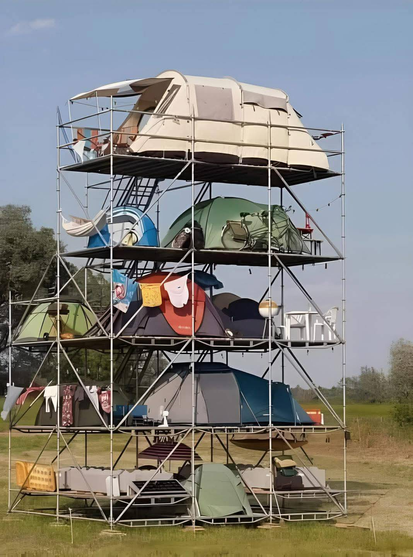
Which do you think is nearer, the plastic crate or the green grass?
the green grass

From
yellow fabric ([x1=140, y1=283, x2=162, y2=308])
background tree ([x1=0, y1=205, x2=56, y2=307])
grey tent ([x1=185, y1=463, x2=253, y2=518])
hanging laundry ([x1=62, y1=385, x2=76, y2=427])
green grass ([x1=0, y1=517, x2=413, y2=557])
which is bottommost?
green grass ([x1=0, y1=517, x2=413, y2=557])

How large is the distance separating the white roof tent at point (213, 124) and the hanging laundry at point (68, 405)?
23.6 feet

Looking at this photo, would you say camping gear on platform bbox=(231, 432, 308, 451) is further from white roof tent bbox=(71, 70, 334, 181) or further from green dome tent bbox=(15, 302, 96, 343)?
white roof tent bbox=(71, 70, 334, 181)

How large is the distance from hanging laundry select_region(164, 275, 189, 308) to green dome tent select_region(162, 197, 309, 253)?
1.71 m

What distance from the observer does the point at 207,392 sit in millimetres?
37938

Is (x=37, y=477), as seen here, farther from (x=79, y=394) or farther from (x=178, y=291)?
(x=178, y=291)

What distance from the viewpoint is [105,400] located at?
36.2 m

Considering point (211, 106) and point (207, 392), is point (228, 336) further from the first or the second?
point (211, 106)

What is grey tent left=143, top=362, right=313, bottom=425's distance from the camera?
3772 cm

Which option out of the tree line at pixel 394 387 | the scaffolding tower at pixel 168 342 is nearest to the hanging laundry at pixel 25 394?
the scaffolding tower at pixel 168 342

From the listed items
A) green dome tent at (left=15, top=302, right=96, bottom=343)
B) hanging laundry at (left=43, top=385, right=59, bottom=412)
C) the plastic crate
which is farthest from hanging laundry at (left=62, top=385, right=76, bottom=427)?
green dome tent at (left=15, top=302, right=96, bottom=343)

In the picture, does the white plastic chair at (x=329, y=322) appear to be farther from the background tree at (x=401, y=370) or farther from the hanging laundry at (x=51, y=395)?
the background tree at (x=401, y=370)

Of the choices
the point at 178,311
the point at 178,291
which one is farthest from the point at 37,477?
the point at 178,291

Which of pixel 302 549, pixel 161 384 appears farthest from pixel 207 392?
pixel 302 549
